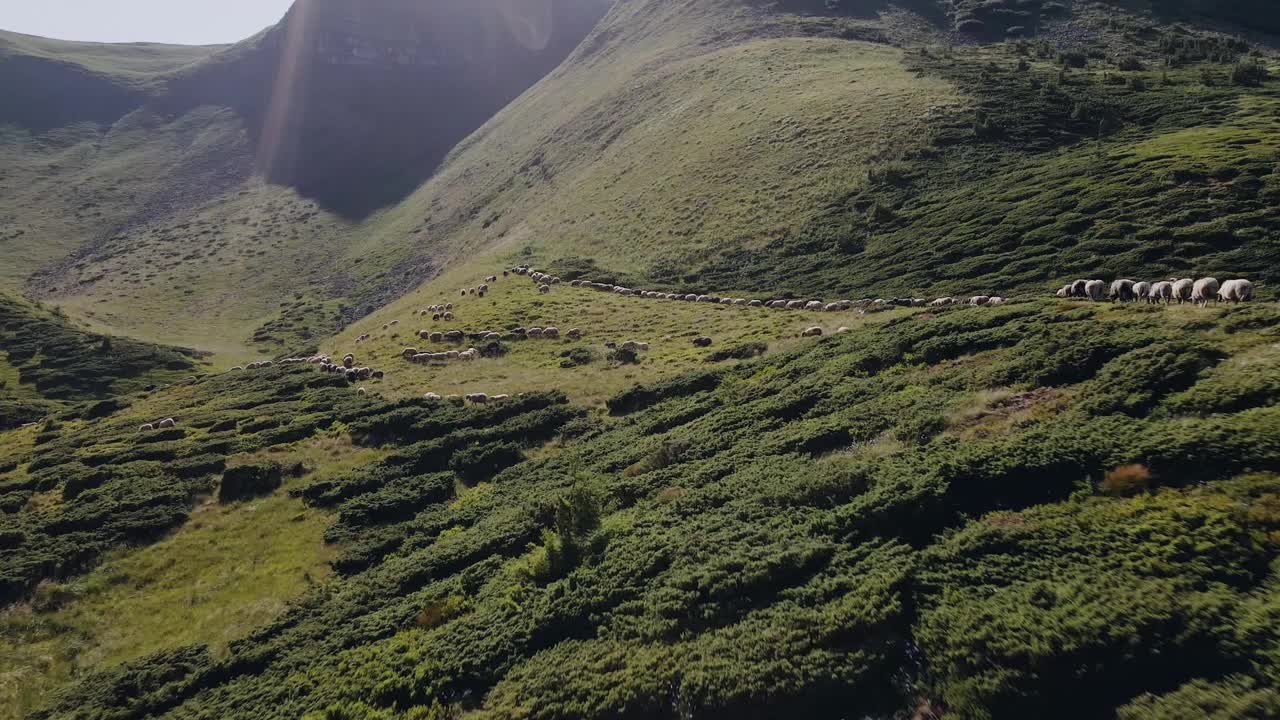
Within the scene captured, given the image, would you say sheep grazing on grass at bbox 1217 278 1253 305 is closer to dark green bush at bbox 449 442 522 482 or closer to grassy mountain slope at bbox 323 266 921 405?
grassy mountain slope at bbox 323 266 921 405

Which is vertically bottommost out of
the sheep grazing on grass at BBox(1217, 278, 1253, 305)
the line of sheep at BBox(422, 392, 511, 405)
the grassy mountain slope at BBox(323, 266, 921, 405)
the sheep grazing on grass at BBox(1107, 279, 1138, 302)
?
the grassy mountain slope at BBox(323, 266, 921, 405)

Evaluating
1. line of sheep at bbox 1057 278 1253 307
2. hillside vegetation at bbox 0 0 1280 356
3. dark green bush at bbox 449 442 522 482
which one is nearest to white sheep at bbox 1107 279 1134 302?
line of sheep at bbox 1057 278 1253 307

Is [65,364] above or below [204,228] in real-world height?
below

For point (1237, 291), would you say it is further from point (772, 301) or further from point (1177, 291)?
point (772, 301)

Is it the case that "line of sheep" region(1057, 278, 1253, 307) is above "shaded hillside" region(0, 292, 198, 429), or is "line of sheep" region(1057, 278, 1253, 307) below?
above

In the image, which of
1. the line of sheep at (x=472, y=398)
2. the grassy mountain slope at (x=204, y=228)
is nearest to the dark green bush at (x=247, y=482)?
the line of sheep at (x=472, y=398)

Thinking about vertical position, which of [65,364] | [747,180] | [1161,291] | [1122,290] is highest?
[747,180]

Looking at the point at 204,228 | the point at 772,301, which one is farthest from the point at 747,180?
the point at 204,228
